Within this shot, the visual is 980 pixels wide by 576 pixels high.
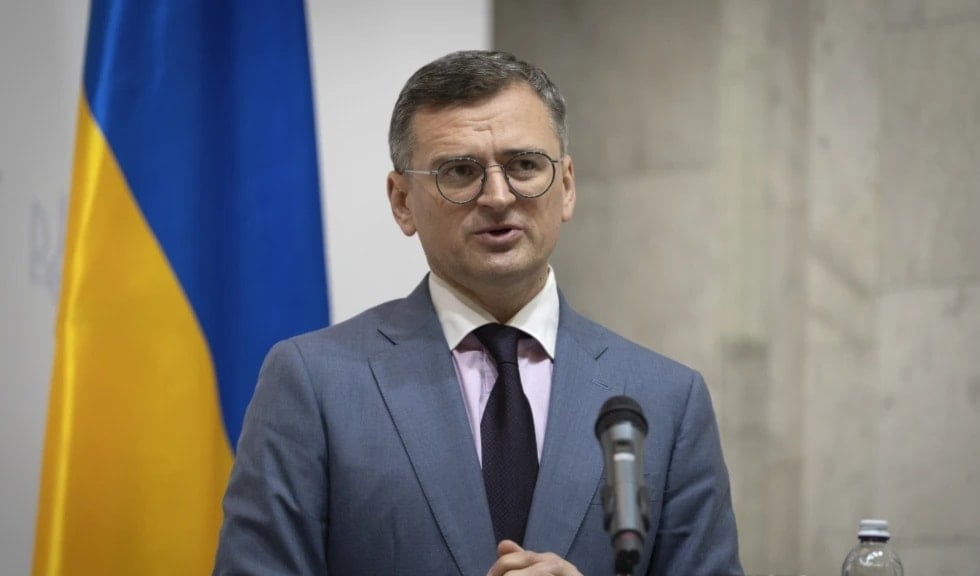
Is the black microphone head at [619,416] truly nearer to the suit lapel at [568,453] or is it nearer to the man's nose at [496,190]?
the suit lapel at [568,453]

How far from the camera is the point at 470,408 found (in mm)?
2926

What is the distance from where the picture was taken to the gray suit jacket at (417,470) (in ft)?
8.94

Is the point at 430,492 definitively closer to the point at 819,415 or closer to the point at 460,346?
the point at 460,346

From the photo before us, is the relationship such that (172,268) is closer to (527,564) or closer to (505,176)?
(505,176)

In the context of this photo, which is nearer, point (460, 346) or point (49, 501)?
point (460, 346)

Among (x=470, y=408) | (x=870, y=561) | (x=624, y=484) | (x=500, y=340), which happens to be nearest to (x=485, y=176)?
(x=500, y=340)

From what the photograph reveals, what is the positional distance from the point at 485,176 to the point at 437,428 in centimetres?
55

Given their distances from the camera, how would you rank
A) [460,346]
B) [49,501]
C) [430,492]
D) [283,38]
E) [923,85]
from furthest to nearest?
1. [923,85]
2. [283,38]
3. [49,501]
4. [460,346]
5. [430,492]

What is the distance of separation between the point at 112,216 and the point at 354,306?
876 millimetres

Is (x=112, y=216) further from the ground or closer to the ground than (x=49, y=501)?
further from the ground

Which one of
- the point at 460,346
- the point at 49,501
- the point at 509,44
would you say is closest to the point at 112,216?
the point at 49,501

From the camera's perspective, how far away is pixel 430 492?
109 inches

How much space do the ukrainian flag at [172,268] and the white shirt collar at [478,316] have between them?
37.7 inches

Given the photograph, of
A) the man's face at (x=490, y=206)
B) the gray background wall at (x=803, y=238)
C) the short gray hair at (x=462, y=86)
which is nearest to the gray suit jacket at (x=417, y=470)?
the man's face at (x=490, y=206)
